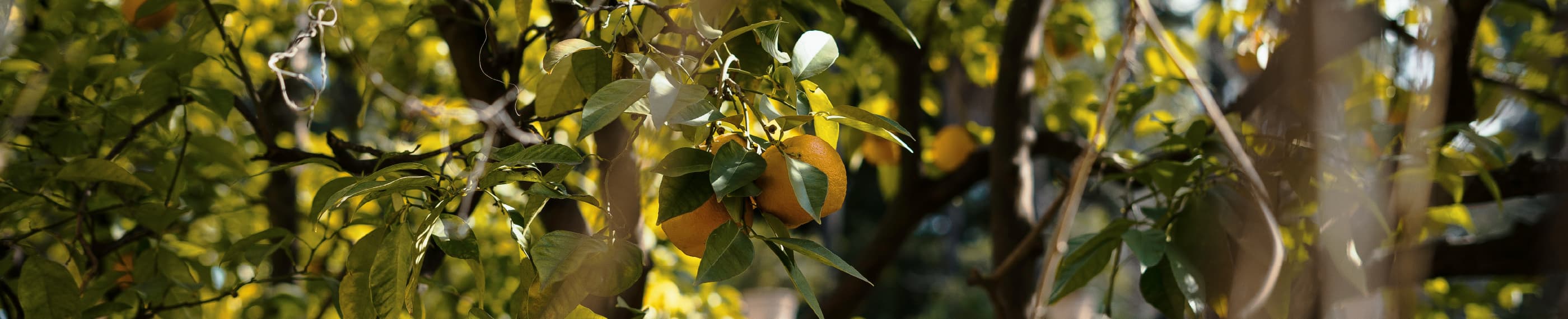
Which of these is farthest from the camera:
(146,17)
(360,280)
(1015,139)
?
(1015,139)

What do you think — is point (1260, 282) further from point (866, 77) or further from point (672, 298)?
point (866, 77)

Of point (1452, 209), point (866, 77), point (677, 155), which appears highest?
point (677, 155)

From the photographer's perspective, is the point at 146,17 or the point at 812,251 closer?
the point at 812,251

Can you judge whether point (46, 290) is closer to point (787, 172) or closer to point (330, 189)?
point (330, 189)

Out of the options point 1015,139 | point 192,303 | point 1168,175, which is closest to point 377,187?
point 192,303

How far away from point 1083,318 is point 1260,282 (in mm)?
1389

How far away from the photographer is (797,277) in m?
0.42

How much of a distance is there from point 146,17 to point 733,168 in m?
0.93

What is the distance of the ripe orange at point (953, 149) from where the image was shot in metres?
1.62

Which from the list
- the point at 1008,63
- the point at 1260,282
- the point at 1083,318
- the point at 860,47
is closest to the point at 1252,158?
the point at 1260,282

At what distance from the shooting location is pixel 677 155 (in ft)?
1.37

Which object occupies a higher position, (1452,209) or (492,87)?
(492,87)

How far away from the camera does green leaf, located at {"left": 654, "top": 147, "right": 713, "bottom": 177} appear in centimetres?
41

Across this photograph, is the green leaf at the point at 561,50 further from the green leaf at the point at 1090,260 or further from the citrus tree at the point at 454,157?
the green leaf at the point at 1090,260
